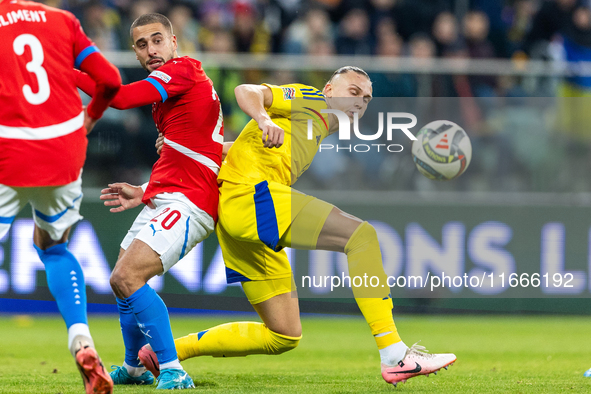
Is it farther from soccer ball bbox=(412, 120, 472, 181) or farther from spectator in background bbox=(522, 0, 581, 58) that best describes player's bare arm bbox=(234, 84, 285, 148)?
spectator in background bbox=(522, 0, 581, 58)

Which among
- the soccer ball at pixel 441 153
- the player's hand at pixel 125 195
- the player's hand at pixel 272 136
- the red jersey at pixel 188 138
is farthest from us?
the soccer ball at pixel 441 153

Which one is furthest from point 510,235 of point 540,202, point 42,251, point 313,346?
point 42,251

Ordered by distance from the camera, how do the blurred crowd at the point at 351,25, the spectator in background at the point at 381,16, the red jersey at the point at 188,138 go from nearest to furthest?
1. the red jersey at the point at 188,138
2. the blurred crowd at the point at 351,25
3. the spectator in background at the point at 381,16

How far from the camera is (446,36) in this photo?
1000cm

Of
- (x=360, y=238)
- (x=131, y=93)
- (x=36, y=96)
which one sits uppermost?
(x=131, y=93)

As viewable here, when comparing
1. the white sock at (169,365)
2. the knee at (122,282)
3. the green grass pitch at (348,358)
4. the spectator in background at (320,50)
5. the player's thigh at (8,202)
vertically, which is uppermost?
the spectator in background at (320,50)

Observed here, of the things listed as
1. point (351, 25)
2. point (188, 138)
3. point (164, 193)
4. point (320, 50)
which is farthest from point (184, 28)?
point (164, 193)

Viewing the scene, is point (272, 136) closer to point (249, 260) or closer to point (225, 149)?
point (225, 149)

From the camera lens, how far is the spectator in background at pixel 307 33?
971 centimetres

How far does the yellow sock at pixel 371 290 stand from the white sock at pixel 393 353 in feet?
0.07

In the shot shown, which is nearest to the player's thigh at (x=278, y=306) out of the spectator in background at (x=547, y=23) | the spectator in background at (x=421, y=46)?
the spectator in background at (x=421, y=46)

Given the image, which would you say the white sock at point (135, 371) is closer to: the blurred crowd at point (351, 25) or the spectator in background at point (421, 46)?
the blurred crowd at point (351, 25)

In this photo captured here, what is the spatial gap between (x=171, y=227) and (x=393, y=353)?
1.46 metres

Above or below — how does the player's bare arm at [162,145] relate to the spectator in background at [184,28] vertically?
below
